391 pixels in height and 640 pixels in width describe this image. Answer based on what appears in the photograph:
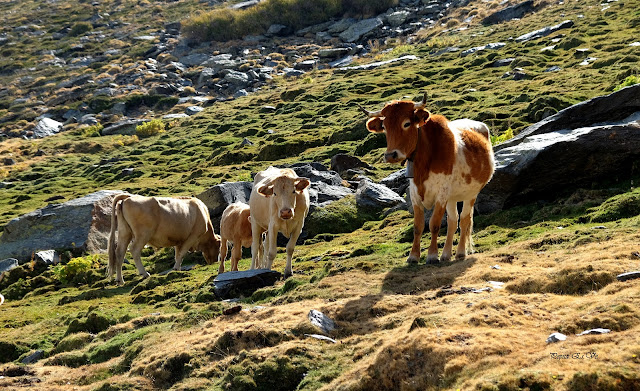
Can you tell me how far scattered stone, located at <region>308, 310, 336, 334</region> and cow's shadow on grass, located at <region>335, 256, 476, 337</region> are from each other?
0.43ft

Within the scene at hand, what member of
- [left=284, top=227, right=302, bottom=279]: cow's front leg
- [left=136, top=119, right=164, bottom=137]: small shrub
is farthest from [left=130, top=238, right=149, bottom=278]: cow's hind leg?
[left=136, top=119, right=164, bottom=137]: small shrub

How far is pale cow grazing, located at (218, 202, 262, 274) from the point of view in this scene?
21.2 metres

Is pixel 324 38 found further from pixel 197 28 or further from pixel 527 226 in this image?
pixel 527 226

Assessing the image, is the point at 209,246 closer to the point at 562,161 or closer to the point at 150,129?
the point at 562,161

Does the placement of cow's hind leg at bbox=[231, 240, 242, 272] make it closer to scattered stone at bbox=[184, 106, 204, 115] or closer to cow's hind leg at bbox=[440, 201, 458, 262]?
cow's hind leg at bbox=[440, 201, 458, 262]

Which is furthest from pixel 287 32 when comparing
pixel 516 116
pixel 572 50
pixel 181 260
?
pixel 181 260

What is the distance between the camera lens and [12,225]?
98.8ft

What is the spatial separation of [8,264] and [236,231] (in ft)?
38.2

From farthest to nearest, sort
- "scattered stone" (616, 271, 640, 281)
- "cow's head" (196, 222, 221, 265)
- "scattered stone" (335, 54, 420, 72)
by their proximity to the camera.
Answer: "scattered stone" (335, 54, 420, 72) < "cow's head" (196, 222, 221, 265) < "scattered stone" (616, 271, 640, 281)

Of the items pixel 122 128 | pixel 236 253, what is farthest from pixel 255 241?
pixel 122 128

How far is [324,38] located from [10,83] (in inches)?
1938

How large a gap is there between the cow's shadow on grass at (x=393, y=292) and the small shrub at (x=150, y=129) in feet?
194

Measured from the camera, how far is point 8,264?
27281 millimetres

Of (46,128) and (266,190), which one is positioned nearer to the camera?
(266,190)
